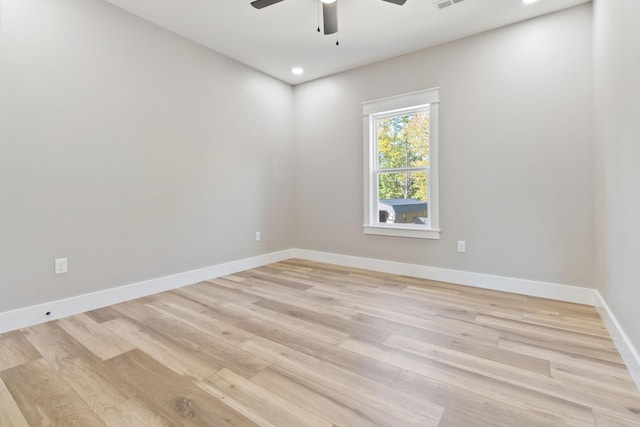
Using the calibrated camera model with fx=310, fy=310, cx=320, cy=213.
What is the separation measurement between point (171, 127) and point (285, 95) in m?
1.99

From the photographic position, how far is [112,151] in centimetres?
288

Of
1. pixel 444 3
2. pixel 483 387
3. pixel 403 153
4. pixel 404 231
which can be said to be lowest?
pixel 483 387

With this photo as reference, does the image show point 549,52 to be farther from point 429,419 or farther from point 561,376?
point 429,419

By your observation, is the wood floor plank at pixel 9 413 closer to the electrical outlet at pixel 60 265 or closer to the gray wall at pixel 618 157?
the electrical outlet at pixel 60 265

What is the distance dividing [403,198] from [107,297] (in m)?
3.37

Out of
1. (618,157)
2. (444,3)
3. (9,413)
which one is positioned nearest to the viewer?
(9,413)

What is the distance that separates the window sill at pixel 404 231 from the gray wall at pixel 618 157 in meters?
1.47

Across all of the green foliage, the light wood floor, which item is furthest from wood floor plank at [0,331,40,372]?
the green foliage

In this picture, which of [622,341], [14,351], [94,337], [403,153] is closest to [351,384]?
[622,341]

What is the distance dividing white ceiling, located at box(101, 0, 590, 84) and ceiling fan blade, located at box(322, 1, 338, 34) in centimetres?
25

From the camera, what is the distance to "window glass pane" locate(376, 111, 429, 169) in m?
3.76

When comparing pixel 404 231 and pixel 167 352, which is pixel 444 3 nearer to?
pixel 404 231

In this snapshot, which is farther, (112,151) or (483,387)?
(112,151)

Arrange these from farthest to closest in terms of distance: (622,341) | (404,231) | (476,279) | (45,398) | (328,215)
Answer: (328,215), (404,231), (476,279), (622,341), (45,398)
